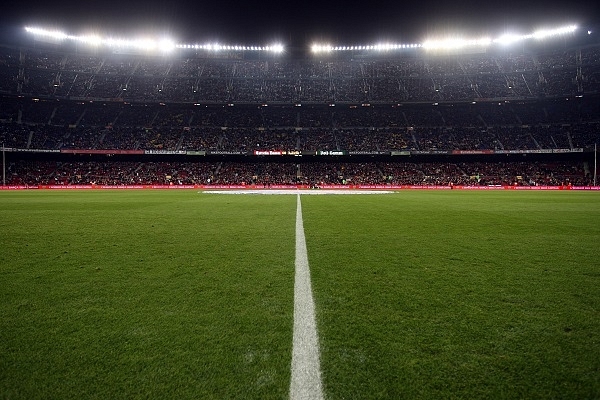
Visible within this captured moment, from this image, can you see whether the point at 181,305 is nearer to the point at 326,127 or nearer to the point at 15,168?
the point at 326,127

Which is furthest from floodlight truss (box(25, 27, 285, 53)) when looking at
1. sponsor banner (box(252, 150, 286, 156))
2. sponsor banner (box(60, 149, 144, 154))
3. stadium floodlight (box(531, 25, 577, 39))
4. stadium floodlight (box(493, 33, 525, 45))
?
stadium floodlight (box(531, 25, 577, 39))

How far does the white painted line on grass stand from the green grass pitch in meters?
0.06

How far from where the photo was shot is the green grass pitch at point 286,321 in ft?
6.61

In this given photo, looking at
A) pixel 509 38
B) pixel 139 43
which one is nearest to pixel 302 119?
pixel 139 43

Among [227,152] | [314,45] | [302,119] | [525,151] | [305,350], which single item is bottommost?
[305,350]

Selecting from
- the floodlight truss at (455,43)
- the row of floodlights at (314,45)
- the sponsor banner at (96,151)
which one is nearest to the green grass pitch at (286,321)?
the sponsor banner at (96,151)

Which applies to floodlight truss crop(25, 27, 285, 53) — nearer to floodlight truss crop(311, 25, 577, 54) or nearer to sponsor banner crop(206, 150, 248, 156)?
floodlight truss crop(311, 25, 577, 54)

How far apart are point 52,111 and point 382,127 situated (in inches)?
2046

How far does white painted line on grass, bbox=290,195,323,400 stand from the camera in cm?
199

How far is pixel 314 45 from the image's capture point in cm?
6278

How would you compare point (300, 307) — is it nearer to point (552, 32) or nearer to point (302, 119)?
point (302, 119)

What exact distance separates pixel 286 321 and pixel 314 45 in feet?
219

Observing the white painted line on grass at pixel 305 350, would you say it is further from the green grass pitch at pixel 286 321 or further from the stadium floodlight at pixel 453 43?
the stadium floodlight at pixel 453 43

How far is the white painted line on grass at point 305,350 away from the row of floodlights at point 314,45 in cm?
6621
